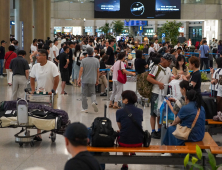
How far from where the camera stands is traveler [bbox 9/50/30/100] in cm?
962

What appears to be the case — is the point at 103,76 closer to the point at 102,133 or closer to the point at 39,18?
the point at 102,133

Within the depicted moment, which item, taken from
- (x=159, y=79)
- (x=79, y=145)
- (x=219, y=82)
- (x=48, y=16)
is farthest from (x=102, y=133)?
(x=48, y=16)

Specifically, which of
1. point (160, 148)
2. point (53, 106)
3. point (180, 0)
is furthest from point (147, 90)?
point (180, 0)

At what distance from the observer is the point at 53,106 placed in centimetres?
761

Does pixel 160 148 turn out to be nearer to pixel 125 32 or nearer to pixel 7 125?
pixel 7 125

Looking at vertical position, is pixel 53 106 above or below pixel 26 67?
below

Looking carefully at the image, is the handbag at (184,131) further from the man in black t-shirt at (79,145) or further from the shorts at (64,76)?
the shorts at (64,76)

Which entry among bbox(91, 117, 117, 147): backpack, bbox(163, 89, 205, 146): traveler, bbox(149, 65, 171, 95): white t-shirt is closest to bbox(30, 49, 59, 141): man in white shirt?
bbox(149, 65, 171, 95): white t-shirt

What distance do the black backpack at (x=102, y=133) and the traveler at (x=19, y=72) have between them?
4.76 meters

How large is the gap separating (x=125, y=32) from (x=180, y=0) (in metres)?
11.4

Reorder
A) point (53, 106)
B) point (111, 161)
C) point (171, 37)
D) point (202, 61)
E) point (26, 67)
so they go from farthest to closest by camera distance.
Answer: point (171, 37)
point (202, 61)
point (26, 67)
point (53, 106)
point (111, 161)

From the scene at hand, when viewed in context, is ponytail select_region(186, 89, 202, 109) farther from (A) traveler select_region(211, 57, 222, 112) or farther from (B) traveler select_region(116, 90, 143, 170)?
(A) traveler select_region(211, 57, 222, 112)

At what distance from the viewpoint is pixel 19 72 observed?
9703mm

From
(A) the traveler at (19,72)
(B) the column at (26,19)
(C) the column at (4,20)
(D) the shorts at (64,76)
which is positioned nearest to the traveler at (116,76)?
(A) the traveler at (19,72)
